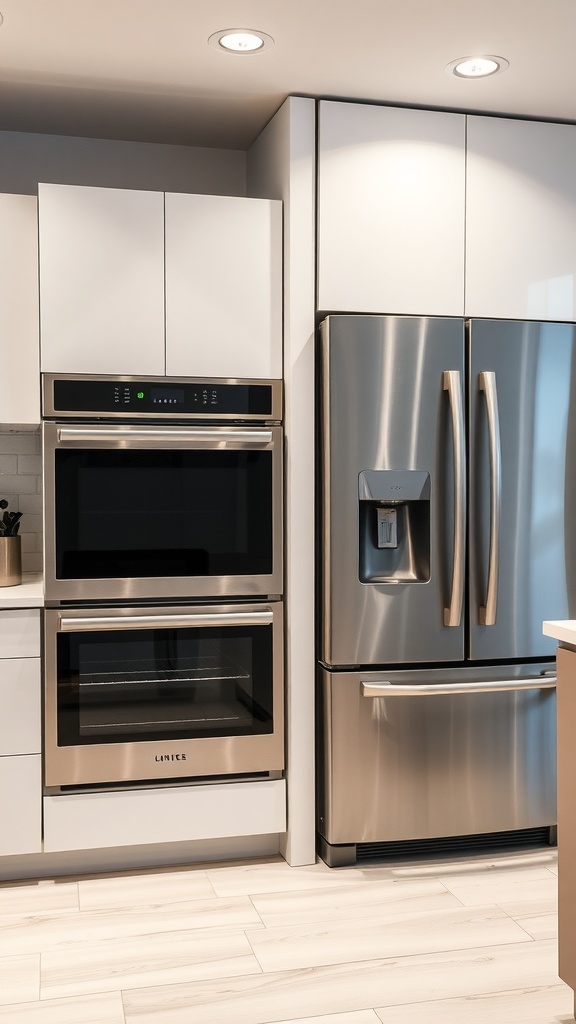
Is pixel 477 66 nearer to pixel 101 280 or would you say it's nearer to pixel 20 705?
pixel 101 280

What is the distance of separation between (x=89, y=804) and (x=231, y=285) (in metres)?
1.67

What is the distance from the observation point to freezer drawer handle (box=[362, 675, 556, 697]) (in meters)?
2.90

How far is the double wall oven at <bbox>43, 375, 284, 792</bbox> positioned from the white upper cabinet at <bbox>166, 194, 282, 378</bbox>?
89 mm

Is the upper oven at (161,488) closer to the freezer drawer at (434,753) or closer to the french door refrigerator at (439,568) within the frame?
the french door refrigerator at (439,568)

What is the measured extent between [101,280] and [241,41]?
0.79 metres

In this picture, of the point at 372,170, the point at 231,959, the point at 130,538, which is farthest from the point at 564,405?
the point at 231,959

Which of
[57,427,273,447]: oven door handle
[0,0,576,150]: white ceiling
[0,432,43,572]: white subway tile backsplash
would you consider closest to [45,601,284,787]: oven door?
[57,427,273,447]: oven door handle

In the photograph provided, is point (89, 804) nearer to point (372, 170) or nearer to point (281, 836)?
point (281, 836)

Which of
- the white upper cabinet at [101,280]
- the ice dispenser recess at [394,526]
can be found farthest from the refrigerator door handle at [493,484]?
the white upper cabinet at [101,280]

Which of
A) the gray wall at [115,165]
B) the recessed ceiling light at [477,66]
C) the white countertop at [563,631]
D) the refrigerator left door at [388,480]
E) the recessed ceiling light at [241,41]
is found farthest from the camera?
the gray wall at [115,165]

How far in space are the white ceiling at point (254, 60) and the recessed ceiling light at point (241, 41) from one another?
3 cm

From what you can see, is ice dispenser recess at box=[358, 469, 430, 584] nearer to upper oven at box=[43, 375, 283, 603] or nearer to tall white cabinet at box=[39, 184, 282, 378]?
upper oven at box=[43, 375, 283, 603]

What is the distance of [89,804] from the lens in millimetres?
2852

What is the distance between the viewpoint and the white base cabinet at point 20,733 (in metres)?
2.79
